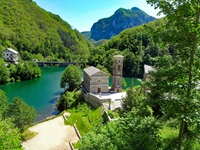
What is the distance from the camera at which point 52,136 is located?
27.3 m

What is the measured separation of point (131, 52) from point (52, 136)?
65.6 meters

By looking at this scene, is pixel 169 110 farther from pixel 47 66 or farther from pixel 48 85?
pixel 47 66

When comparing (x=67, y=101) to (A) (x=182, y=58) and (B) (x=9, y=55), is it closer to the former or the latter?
(A) (x=182, y=58)

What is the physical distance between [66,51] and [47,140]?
11280cm

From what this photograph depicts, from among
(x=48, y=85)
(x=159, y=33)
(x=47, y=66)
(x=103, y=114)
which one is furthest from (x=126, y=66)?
(x=159, y=33)

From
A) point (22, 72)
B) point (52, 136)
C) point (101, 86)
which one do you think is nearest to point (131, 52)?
point (22, 72)

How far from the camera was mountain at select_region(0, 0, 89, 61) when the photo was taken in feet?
373

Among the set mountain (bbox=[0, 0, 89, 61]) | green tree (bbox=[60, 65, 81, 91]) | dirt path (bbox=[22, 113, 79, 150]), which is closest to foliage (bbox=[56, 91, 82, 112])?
green tree (bbox=[60, 65, 81, 91])

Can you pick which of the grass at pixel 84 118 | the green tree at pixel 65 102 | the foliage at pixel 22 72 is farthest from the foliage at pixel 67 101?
the foliage at pixel 22 72

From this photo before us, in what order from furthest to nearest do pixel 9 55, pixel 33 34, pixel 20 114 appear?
pixel 33 34 → pixel 9 55 → pixel 20 114

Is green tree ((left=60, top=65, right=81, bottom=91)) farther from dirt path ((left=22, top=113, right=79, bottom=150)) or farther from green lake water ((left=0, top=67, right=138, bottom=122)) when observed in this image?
dirt path ((left=22, top=113, right=79, bottom=150))

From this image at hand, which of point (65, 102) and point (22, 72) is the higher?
point (22, 72)

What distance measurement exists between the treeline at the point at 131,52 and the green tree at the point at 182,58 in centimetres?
6007

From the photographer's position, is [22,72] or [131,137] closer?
[131,137]
